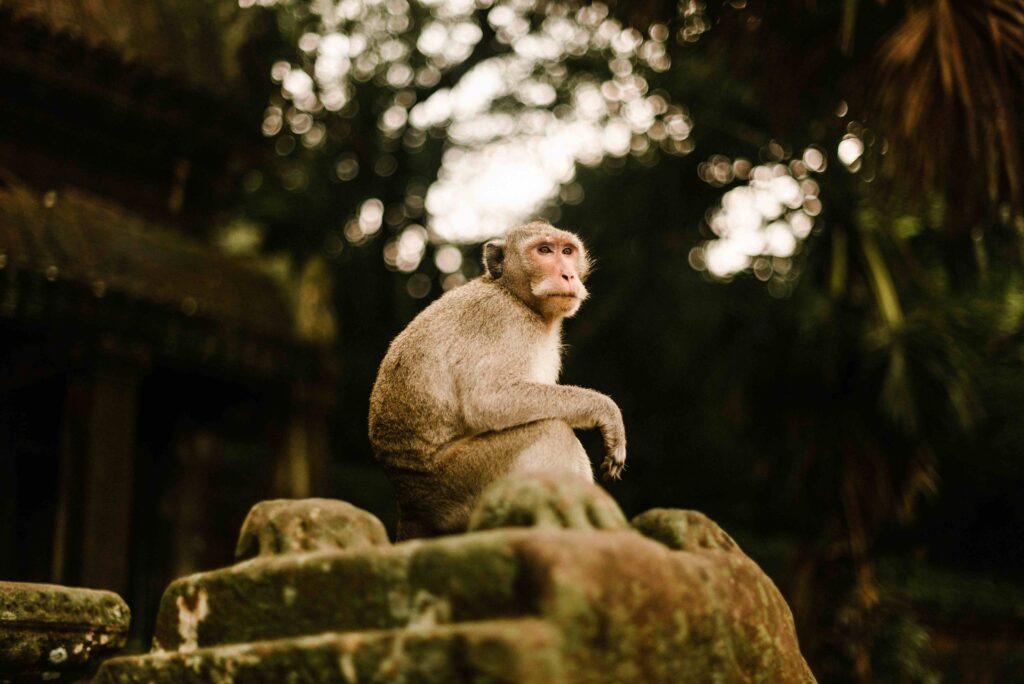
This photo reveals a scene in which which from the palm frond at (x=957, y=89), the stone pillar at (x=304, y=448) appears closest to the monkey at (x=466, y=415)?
the palm frond at (x=957, y=89)

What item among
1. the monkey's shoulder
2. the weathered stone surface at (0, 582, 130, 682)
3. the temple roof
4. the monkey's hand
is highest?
the temple roof

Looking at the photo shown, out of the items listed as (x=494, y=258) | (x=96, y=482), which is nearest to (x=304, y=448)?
(x=96, y=482)

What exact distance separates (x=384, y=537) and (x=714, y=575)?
86 cm

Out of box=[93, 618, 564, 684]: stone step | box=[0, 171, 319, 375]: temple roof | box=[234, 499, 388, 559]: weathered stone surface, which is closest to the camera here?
box=[93, 618, 564, 684]: stone step

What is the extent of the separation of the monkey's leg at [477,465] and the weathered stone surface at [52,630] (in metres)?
1.09

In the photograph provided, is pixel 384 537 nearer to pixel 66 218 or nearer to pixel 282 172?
pixel 66 218

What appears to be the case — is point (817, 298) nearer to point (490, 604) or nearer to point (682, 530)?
point (682, 530)

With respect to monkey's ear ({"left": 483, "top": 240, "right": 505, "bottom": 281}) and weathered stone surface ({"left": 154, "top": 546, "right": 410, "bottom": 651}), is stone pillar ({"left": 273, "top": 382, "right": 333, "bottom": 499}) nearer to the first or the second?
monkey's ear ({"left": 483, "top": 240, "right": 505, "bottom": 281})

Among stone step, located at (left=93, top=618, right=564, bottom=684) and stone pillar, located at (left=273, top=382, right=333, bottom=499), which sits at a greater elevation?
stone pillar, located at (left=273, top=382, right=333, bottom=499)

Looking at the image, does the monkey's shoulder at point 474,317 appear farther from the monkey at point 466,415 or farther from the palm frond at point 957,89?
the palm frond at point 957,89

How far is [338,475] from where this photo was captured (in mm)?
16422

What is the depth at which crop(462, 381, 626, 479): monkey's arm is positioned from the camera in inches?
146

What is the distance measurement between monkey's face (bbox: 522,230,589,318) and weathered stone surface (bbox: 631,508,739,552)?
4.16 ft

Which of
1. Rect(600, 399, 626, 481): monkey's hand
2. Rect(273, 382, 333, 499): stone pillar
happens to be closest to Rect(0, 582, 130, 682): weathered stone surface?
Rect(600, 399, 626, 481): monkey's hand
